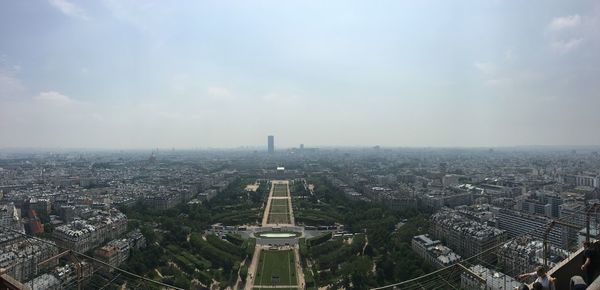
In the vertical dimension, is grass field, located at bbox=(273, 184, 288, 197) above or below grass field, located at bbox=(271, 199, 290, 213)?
above

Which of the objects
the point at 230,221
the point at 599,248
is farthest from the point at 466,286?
the point at 230,221

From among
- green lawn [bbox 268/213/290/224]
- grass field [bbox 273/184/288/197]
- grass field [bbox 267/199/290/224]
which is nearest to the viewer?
green lawn [bbox 268/213/290/224]

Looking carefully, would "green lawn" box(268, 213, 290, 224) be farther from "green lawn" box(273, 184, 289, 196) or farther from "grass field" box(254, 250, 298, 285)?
"green lawn" box(273, 184, 289, 196)

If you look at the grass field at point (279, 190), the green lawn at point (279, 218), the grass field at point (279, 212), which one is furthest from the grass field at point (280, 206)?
the grass field at point (279, 190)

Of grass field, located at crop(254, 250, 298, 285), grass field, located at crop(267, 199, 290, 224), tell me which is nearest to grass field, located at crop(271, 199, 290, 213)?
grass field, located at crop(267, 199, 290, 224)

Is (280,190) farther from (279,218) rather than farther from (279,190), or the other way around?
(279,218)

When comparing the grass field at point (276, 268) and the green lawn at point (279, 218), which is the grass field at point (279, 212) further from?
the grass field at point (276, 268)
